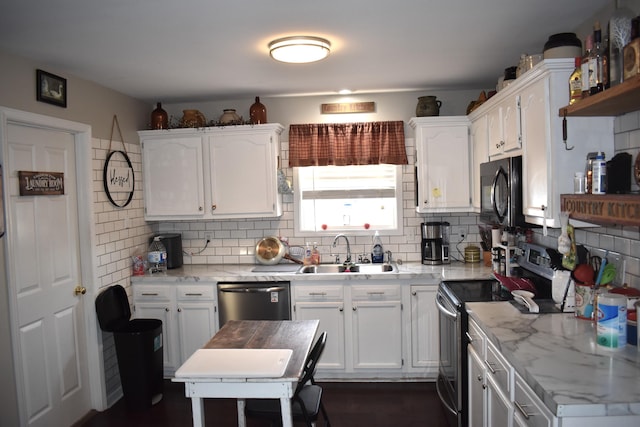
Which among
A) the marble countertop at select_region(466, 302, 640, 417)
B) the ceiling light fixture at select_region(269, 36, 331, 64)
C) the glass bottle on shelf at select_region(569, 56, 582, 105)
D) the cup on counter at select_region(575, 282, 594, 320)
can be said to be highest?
the ceiling light fixture at select_region(269, 36, 331, 64)

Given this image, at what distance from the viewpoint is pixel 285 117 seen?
14.3 ft

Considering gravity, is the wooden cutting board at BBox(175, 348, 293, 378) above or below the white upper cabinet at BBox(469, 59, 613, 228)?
below

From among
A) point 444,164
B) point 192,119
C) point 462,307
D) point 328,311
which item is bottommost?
point 328,311

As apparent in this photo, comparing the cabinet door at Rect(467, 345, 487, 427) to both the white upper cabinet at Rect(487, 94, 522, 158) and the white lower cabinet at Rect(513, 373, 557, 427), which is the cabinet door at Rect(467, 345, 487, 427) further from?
the white upper cabinet at Rect(487, 94, 522, 158)

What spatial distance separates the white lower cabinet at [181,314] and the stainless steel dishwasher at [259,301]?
6.5 inches

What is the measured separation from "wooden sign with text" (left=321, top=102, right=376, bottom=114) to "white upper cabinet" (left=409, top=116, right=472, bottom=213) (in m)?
0.48

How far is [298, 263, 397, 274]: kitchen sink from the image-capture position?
4031 mm

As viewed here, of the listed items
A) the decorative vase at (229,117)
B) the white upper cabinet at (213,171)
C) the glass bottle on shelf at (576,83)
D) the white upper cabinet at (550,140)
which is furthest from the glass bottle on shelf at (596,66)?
the decorative vase at (229,117)

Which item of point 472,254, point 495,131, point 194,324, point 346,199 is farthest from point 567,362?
point 194,324

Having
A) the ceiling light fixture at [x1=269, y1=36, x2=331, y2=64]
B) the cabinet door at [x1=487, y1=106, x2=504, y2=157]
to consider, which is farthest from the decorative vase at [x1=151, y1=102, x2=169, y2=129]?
the cabinet door at [x1=487, y1=106, x2=504, y2=157]

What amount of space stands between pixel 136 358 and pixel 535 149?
2.98 meters

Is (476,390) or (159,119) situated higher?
(159,119)

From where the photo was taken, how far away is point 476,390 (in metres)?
2.55

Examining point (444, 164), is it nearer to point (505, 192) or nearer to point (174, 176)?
point (505, 192)
